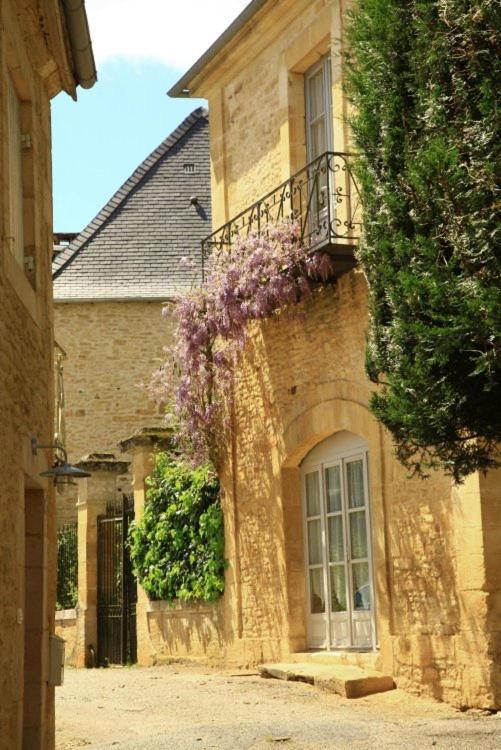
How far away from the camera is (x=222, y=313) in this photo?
14797mm

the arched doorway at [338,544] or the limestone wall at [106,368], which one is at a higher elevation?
the limestone wall at [106,368]

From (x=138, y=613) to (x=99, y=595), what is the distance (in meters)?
1.09

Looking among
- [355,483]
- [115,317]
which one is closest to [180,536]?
[355,483]

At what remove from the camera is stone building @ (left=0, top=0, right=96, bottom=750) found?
8.39m

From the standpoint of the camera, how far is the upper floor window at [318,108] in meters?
14.4

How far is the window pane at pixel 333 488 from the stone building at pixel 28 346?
4.24m

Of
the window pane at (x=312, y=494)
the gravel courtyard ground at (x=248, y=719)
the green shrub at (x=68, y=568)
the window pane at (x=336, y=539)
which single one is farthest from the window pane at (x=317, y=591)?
the green shrub at (x=68, y=568)

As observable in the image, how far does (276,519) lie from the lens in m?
14.7

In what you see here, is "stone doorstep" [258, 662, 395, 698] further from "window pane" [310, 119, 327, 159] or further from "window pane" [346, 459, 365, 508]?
"window pane" [310, 119, 327, 159]

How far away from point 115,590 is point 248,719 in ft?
22.5

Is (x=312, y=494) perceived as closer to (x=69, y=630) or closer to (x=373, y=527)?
(x=373, y=527)

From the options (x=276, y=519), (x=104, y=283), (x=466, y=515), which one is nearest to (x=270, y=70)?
(x=276, y=519)

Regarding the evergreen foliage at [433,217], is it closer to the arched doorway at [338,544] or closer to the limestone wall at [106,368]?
the arched doorway at [338,544]

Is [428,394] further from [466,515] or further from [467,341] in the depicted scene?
[466,515]
